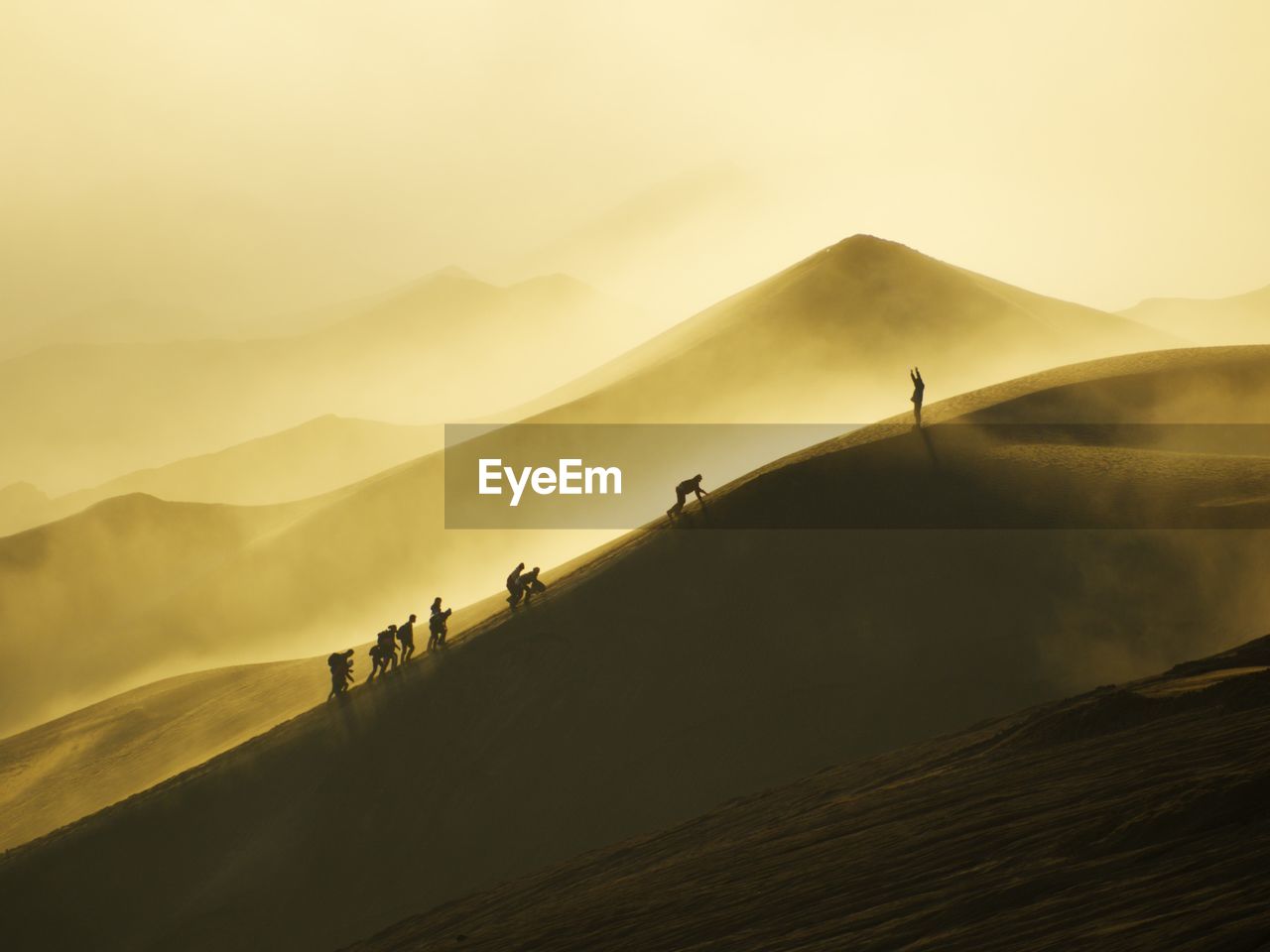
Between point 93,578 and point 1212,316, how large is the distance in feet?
436

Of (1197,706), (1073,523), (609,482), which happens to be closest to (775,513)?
(1073,523)

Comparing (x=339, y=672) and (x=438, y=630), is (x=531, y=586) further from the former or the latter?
(x=339, y=672)

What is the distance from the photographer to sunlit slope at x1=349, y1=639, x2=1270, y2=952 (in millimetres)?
12289

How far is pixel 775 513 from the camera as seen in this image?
3538 cm

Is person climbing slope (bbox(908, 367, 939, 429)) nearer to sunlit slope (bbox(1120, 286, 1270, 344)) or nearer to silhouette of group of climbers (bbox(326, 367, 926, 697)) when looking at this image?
silhouette of group of climbers (bbox(326, 367, 926, 697))

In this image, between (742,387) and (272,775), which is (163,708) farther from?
(742,387)

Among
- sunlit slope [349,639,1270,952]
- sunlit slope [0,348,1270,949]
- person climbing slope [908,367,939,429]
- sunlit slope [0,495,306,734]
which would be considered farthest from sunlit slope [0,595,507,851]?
sunlit slope [0,495,306,734]

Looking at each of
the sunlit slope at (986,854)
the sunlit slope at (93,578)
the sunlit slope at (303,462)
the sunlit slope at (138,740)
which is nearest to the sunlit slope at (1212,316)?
the sunlit slope at (303,462)

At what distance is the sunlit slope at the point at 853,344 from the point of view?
90.2 meters

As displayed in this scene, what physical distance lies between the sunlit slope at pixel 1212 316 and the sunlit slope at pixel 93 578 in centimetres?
10570

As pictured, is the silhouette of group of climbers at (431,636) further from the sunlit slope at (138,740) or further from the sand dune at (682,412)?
the sand dune at (682,412)

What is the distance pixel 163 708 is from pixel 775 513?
86.4 feet

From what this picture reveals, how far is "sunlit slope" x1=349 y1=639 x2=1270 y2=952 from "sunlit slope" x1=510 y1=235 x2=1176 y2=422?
2555 inches

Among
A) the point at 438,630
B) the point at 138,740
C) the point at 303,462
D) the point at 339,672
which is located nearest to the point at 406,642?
the point at 438,630
